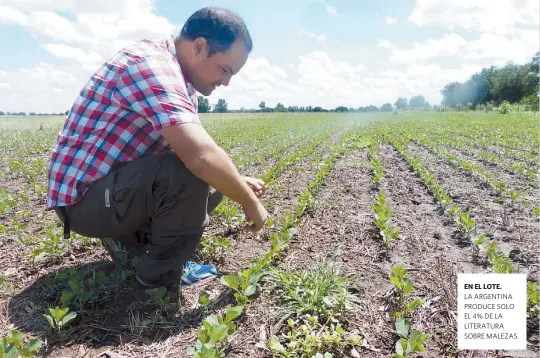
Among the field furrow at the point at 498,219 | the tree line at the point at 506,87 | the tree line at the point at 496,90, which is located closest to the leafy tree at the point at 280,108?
the tree line at the point at 496,90

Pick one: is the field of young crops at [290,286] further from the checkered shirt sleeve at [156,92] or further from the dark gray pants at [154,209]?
the checkered shirt sleeve at [156,92]

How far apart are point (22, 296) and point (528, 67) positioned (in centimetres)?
7822

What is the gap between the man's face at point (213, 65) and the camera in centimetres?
228

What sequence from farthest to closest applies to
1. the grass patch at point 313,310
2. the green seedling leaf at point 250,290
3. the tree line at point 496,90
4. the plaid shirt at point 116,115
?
1. the tree line at point 496,90
2. the green seedling leaf at point 250,290
3. the plaid shirt at point 116,115
4. the grass patch at point 313,310

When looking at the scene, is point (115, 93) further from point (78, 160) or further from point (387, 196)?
point (387, 196)

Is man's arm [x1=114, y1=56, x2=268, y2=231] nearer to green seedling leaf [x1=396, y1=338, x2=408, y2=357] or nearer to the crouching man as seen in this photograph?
the crouching man

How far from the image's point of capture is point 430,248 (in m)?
3.16

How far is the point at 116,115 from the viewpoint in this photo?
219 cm

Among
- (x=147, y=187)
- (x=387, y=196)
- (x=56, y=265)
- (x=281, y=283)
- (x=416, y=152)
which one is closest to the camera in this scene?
(x=147, y=187)

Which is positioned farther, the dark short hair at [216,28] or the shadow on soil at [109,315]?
the dark short hair at [216,28]

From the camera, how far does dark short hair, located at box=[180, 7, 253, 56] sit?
2.20m

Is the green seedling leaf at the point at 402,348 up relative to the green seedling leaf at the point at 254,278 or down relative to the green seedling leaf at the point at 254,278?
down

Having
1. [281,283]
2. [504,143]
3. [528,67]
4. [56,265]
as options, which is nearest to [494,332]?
[281,283]

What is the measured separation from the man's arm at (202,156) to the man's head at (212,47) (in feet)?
1.69
